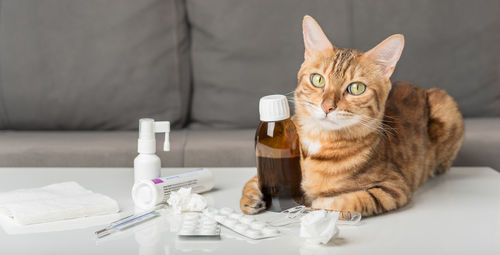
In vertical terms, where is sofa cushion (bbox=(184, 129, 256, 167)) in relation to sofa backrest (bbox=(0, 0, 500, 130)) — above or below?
below

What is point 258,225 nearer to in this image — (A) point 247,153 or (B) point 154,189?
(B) point 154,189

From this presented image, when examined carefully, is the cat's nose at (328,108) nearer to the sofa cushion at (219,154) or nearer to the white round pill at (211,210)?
the white round pill at (211,210)

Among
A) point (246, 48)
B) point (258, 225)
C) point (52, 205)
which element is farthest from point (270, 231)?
point (246, 48)

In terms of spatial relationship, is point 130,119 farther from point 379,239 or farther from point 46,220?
point 379,239

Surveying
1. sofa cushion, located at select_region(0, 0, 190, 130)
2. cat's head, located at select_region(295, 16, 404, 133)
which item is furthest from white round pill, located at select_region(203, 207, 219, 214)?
sofa cushion, located at select_region(0, 0, 190, 130)

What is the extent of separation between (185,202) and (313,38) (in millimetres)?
366

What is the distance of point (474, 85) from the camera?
1.78m

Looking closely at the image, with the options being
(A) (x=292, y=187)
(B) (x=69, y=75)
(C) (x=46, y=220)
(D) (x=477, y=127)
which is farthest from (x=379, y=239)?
(B) (x=69, y=75)

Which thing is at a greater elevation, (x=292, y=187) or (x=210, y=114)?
(x=210, y=114)

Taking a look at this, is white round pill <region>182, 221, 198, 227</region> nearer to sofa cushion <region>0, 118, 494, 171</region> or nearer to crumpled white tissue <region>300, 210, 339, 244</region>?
crumpled white tissue <region>300, 210, 339, 244</region>

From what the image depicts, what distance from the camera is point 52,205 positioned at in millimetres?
920

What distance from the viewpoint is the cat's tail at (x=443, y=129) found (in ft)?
4.12

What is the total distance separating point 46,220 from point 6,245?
0.10m

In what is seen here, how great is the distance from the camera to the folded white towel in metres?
0.88
